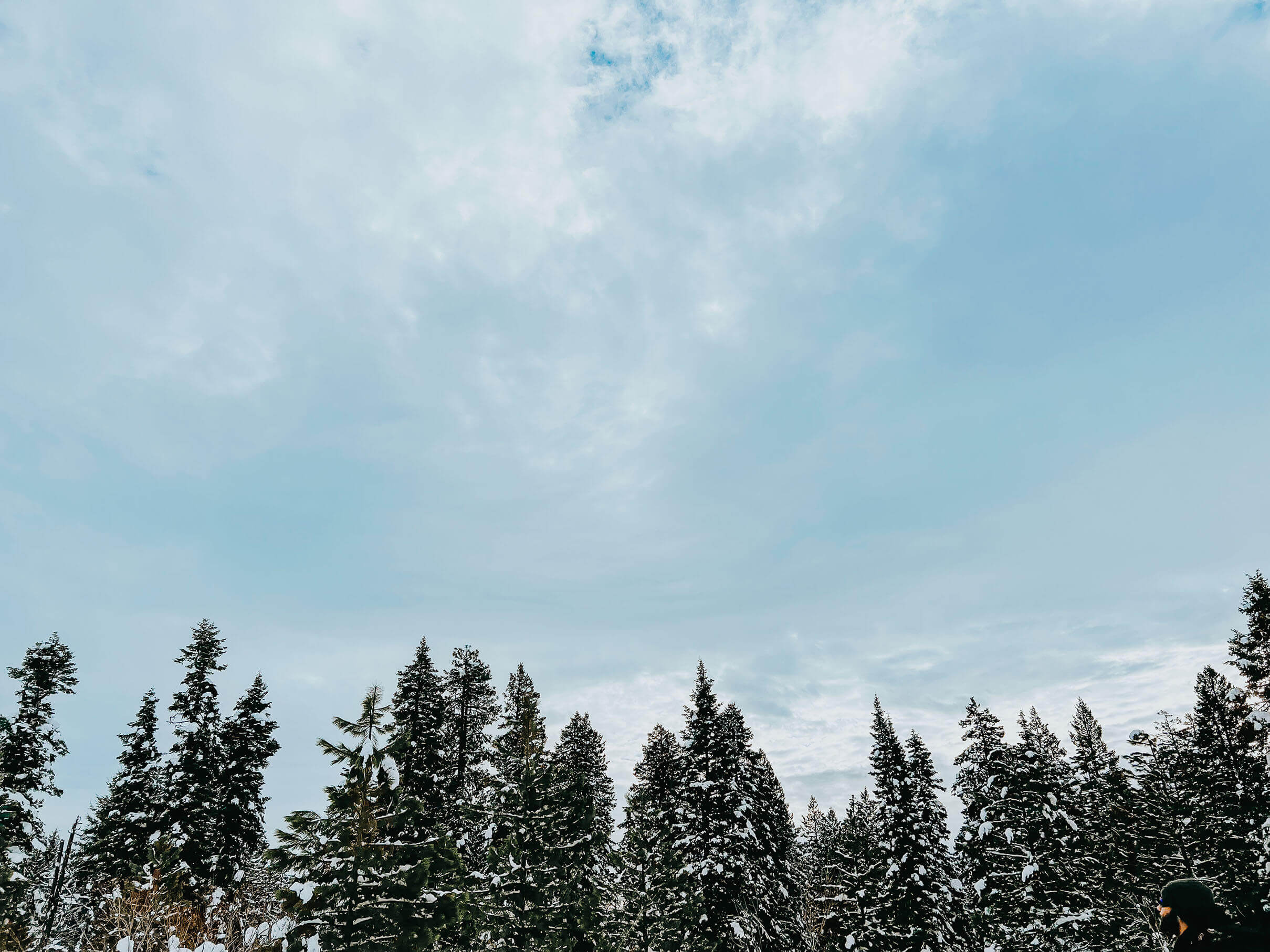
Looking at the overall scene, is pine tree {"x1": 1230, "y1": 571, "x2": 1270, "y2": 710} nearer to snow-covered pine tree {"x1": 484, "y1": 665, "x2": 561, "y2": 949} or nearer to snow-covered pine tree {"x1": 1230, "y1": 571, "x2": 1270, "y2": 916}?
snow-covered pine tree {"x1": 1230, "y1": 571, "x2": 1270, "y2": 916}

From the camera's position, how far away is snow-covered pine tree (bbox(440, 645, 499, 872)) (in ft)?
115

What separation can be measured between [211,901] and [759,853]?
23228 mm

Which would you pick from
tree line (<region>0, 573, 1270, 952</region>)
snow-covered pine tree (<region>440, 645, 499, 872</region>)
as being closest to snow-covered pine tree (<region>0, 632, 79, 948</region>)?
tree line (<region>0, 573, 1270, 952</region>)

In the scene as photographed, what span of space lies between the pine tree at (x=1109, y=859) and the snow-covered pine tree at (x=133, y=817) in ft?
119

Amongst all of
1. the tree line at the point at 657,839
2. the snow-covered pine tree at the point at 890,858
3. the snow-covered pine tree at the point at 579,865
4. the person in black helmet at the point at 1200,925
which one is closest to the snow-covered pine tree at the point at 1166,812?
the tree line at the point at 657,839

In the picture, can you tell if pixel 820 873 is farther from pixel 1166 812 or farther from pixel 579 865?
pixel 579 865

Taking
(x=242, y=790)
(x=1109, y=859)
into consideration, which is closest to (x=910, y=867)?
(x=1109, y=859)

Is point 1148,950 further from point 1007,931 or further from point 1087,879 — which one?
point 1007,931

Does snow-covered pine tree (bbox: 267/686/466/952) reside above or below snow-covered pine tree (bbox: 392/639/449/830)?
below

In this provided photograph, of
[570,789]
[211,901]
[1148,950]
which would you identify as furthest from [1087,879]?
[211,901]

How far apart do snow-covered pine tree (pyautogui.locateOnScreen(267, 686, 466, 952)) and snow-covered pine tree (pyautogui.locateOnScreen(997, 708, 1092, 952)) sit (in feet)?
78.5

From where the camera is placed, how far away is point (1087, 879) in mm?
31766

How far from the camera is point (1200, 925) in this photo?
4.68 metres

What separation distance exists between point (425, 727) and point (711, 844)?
46.7ft
